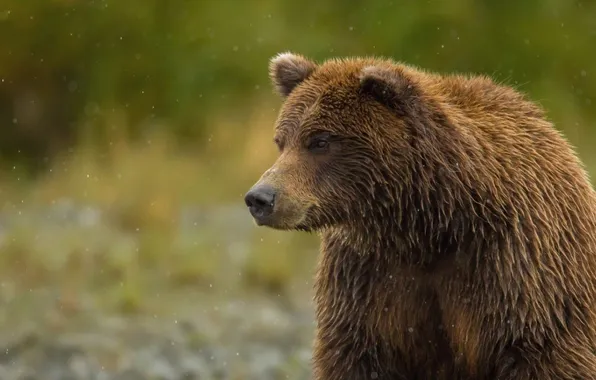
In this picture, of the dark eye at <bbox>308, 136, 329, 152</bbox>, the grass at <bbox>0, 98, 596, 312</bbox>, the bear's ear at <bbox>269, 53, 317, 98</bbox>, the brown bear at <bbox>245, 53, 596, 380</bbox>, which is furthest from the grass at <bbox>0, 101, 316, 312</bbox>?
the dark eye at <bbox>308, 136, 329, 152</bbox>

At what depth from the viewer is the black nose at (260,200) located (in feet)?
20.1

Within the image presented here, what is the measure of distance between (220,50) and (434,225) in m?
12.3

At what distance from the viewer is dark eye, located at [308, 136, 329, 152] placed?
6.44 meters

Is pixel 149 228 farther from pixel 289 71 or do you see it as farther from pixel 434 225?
pixel 434 225

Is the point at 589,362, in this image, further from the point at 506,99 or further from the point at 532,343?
the point at 506,99

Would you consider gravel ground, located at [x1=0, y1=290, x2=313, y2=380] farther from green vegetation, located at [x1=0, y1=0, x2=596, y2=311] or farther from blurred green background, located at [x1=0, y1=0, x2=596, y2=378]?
green vegetation, located at [x1=0, y1=0, x2=596, y2=311]

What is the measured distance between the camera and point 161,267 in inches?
528

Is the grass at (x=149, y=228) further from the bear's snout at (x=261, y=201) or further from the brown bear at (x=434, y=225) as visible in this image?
the bear's snout at (x=261, y=201)

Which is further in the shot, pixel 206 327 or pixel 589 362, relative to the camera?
pixel 206 327

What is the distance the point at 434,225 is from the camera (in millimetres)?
6398

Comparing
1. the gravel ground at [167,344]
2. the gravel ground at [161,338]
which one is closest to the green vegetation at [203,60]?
the gravel ground at [161,338]

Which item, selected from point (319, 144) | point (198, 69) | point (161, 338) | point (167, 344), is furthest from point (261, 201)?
point (198, 69)

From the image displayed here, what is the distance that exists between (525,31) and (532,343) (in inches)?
491

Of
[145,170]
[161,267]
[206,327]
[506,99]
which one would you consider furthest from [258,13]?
[506,99]
